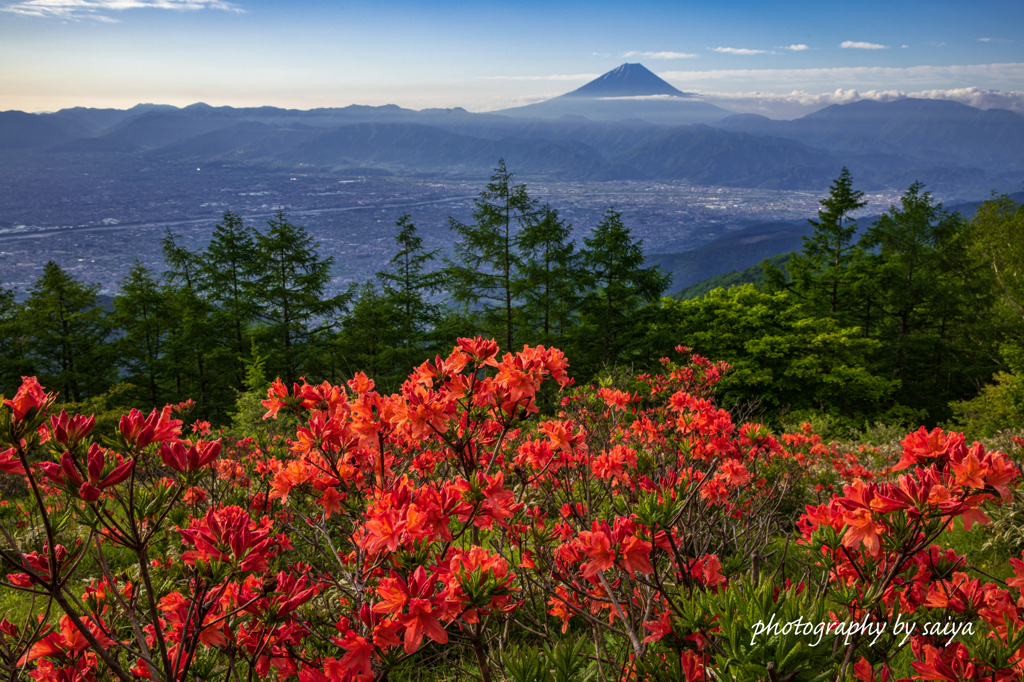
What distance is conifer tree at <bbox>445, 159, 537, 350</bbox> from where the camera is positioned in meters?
18.3

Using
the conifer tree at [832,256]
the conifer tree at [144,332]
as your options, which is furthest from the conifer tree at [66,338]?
the conifer tree at [832,256]

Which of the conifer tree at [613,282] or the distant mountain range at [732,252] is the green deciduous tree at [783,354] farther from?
the distant mountain range at [732,252]

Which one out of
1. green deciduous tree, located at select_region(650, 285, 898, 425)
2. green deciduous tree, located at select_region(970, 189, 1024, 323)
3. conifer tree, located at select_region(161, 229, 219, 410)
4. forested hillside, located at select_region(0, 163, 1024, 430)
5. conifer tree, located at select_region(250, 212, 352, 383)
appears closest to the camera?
green deciduous tree, located at select_region(650, 285, 898, 425)

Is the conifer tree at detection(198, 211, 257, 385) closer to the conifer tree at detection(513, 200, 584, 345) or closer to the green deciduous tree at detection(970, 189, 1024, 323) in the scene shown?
the conifer tree at detection(513, 200, 584, 345)

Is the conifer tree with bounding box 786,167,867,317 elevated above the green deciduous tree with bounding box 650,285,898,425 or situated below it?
above

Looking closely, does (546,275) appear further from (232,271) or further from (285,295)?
(232,271)

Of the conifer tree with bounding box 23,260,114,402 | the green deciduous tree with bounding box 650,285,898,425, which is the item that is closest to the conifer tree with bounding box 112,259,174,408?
the conifer tree with bounding box 23,260,114,402

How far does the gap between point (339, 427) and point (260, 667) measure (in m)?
0.71

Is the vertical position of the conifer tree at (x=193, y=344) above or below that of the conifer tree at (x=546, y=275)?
below

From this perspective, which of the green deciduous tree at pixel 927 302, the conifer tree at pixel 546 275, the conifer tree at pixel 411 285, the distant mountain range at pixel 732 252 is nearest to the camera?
the green deciduous tree at pixel 927 302

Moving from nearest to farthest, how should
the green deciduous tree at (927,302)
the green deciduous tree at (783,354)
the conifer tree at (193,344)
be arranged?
the green deciduous tree at (783,354) < the green deciduous tree at (927,302) < the conifer tree at (193,344)

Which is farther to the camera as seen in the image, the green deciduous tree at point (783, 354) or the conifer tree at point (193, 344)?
the conifer tree at point (193, 344)

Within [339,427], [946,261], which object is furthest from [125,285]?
[946,261]

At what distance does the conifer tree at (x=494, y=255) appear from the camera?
722 inches
